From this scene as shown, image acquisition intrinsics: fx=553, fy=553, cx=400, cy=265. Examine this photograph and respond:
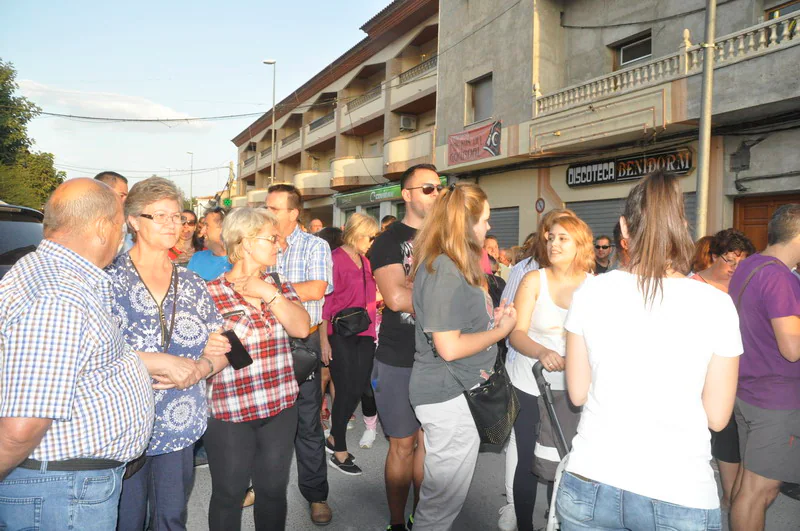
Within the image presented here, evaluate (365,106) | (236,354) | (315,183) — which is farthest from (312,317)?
(315,183)

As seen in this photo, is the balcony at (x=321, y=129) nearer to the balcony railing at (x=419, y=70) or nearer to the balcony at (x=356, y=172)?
the balcony at (x=356, y=172)

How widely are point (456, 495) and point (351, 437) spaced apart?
3.00 meters

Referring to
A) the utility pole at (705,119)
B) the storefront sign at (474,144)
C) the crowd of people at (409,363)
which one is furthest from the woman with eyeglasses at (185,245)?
the storefront sign at (474,144)

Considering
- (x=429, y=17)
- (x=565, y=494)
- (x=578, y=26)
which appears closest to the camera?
(x=565, y=494)

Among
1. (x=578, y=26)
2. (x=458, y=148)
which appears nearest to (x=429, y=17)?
(x=458, y=148)

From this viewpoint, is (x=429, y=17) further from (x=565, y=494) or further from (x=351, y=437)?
(x=565, y=494)

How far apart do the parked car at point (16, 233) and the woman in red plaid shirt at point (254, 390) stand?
274 cm

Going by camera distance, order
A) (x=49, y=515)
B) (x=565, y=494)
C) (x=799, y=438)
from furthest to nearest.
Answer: (x=799, y=438) → (x=565, y=494) → (x=49, y=515)

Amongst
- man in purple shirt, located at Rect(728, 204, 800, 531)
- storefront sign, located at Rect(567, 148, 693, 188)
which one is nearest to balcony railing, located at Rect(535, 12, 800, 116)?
storefront sign, located at Rect(567, 148, 693, 188)

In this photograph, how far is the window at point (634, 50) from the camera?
12251 millimetres

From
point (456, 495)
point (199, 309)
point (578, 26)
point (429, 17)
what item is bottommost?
point (456, 495)

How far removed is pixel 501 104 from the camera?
15070mm

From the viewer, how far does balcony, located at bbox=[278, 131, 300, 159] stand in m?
32.0

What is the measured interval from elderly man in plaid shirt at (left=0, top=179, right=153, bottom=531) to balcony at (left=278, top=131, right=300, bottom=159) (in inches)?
1212
